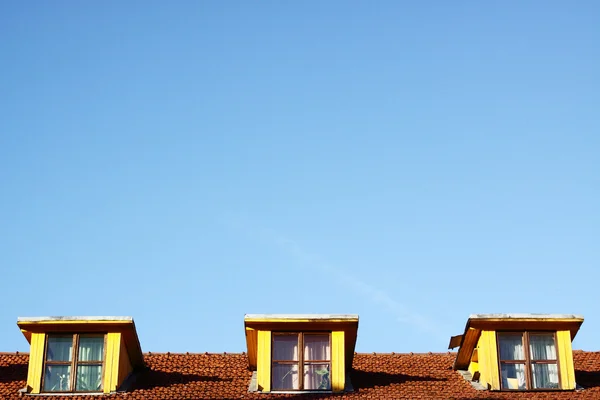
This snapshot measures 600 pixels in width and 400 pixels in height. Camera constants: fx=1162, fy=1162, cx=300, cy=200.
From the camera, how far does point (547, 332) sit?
114ft

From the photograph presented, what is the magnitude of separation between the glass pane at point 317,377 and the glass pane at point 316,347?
0.28 meters

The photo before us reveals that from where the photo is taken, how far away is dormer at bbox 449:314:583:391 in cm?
3425

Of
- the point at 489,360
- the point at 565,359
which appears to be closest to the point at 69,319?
the point at 489,360

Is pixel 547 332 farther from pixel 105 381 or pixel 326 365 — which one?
pixel 105 381

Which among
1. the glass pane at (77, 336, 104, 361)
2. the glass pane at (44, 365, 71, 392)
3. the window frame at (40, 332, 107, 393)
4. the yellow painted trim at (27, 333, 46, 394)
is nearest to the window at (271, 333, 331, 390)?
the window frame at (40, 332, 107, 393)

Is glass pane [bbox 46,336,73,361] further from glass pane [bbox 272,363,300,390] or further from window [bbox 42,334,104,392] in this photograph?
glass pane [bbox 272,363,300,390]

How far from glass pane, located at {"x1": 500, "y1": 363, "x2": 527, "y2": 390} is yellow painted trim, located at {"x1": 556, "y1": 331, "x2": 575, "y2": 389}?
3.71 feet

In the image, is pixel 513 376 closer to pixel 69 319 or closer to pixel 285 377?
pixel 285 377

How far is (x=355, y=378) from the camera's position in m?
34.9

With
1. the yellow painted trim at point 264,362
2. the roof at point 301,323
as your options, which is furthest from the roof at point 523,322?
the yellow painted trim at point 264,362

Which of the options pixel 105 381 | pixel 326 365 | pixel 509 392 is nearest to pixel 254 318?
pixel 326 365

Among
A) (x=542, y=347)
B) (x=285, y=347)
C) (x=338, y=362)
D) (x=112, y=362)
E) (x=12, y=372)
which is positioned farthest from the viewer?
(x=12, y=372)

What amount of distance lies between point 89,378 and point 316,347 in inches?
265

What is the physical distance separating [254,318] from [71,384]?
5.67m
